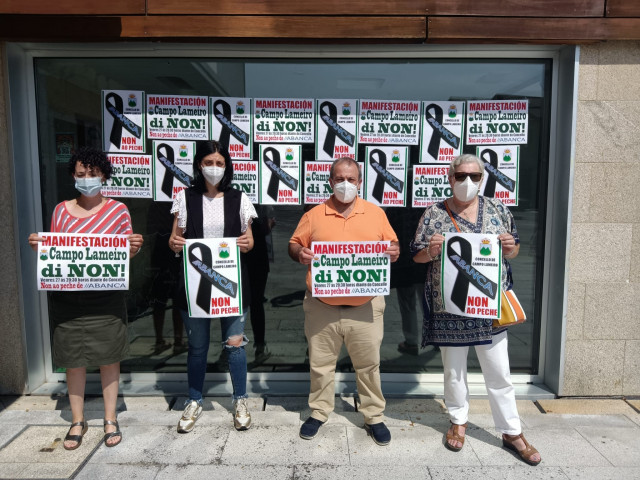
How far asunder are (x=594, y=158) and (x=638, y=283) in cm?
110

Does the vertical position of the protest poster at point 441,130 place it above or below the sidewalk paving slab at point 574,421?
above

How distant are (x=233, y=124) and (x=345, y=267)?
1.76 meters

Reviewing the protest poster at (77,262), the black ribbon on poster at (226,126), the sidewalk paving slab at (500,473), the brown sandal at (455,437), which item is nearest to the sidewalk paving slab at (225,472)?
the sidewalk paving slab at (500,473)

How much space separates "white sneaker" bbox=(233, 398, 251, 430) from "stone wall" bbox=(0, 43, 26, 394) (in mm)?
1977

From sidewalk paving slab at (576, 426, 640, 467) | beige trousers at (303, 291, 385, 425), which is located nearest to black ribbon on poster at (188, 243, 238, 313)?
beige trousers at (303, 291, 385, 425)

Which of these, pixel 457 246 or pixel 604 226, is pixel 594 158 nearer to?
pixel 604 226

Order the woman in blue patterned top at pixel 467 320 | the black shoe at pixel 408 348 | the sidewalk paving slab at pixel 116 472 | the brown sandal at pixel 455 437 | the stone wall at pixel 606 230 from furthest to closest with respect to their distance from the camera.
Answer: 1. the black shoe at pixel 408 348
2. the stone wall at pixel 606 230
3. the brown sandal at pixel 455 437
4. the woman in blue patterned top at pixel 467 320
5. the sidewalk paving slab at pixel 116 472

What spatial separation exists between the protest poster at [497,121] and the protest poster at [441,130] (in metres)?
0.10

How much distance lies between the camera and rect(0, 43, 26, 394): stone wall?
4.15 m

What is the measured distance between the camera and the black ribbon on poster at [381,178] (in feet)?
14.5

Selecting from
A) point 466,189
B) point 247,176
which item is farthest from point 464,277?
point 247,176

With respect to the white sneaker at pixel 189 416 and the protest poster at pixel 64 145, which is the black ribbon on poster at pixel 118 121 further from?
the white sneaker at pixel 189 416

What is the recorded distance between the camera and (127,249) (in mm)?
3484

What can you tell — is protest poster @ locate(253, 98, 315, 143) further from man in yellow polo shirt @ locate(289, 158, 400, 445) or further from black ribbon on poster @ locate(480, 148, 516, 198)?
black ribbon on poster @ locate(480, 148, 516, 198)
